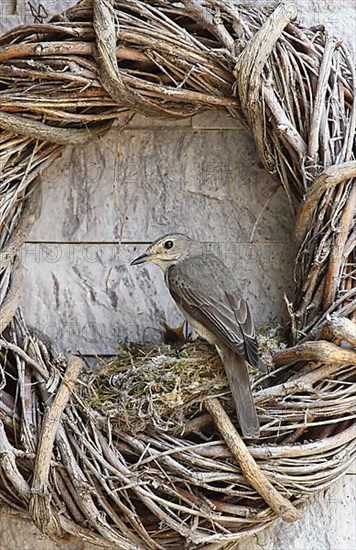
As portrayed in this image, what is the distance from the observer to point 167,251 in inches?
66.8

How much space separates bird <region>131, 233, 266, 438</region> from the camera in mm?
1503

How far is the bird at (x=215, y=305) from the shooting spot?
4.93 ft

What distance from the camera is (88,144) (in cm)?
181

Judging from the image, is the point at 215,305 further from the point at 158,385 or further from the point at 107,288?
the point at 107,288

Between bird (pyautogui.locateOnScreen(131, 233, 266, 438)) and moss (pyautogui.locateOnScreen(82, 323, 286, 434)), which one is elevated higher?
bird (pyautogui.locateOnScreen(131, 233, 266, 438))

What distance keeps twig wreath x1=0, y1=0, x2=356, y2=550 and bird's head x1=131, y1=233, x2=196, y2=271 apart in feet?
0.62

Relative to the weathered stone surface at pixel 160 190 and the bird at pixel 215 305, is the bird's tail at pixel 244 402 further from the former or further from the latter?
the weathered stone surface at pixel 160 190

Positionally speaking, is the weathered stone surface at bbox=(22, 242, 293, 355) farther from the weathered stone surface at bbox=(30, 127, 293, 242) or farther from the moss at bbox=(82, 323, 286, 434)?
the moss at bbox=(82, 323, 286, 434)

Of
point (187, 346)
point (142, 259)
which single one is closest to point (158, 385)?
point (187, 346)

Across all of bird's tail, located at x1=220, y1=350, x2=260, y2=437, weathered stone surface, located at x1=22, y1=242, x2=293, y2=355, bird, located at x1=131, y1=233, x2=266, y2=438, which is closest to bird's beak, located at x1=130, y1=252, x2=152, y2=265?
bird, located at x1=131, y1=233, x2=266, y2=438

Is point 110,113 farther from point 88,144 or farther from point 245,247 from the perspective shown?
point 245,247

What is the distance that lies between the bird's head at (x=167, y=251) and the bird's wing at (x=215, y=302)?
0.06 ft

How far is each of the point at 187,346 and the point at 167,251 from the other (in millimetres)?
188

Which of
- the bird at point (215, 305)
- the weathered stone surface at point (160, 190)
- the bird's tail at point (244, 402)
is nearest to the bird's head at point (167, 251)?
the bird at point (215, 305)
